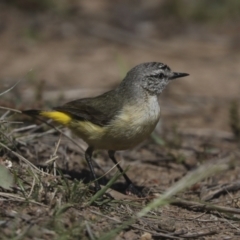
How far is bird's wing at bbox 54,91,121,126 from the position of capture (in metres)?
6.01

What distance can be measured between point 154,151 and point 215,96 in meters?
2.59

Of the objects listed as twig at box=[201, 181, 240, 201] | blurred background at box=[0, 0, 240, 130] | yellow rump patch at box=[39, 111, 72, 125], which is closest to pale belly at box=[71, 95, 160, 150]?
yellow rump patch at box=[39, 111, 72, 125]

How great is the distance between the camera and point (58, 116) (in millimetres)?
6363

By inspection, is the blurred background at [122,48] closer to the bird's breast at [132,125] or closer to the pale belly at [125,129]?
the pale belly at [125,129]

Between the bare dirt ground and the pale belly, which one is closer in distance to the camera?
the bare dirt ground

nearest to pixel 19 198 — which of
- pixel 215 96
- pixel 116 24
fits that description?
pixel 215 96

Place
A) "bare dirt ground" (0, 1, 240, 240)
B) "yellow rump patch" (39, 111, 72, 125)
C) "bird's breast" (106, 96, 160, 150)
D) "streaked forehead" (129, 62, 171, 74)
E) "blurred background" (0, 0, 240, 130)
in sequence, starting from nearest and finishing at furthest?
"bare dirt ground" (0, 1, 240, 240)
"bird's breast" (106, 96, 160, 150)
"yellow rump patch" (39, 111, 72, 125)
"streaked forehead" (129, 62, 171, 74)
"blurred background" (0, 0, 240, 130)

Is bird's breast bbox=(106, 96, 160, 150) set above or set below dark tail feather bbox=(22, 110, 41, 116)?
above

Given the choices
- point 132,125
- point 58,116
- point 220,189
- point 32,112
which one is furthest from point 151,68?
point 220,189

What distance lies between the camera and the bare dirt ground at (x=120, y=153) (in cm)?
486

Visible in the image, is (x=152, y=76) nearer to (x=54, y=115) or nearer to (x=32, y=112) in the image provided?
(x=54, y=115)

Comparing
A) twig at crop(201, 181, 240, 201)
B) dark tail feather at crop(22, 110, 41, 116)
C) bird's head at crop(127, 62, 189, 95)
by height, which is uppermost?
bird's head at crop(127, 62, 189, 95)

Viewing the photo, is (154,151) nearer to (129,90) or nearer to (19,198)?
(129,90)

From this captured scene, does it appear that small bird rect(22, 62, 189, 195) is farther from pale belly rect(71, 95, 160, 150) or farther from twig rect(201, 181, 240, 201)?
twig rect(201, 181, 240, 201)
